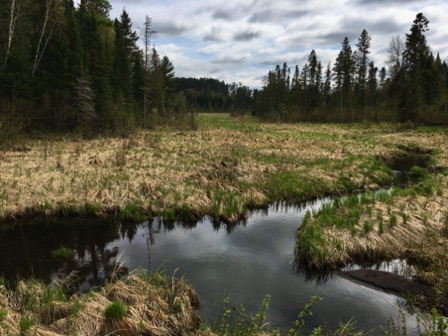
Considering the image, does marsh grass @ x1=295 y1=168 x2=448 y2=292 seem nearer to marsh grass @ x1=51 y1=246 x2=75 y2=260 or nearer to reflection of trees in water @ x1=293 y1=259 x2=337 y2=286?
reflection of trees in water @ x1=293 y1=259 x2=337 y2=286

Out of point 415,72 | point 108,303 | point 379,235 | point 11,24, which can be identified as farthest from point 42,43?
point 415,72

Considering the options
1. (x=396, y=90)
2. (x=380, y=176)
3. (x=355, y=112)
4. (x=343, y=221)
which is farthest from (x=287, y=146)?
(x=396, y=90)

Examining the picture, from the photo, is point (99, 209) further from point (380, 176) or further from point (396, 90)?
point (396, 90)

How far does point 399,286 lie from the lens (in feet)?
27.3

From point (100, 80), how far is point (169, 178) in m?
23.5

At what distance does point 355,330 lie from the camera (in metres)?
6.75

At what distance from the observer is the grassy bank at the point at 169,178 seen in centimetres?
1330

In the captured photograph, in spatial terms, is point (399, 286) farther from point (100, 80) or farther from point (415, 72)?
point (415, 72)

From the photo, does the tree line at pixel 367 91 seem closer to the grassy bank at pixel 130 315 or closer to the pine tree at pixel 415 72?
the pine tree at pixel 415 72

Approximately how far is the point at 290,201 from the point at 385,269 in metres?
6.66

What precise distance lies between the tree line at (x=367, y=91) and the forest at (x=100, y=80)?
0.18 metres

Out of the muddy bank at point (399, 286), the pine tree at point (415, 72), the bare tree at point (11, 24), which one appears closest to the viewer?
the muddy bank at point (399, 286)

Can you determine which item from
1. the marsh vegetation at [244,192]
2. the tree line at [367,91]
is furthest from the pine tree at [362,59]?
the marsh vegetation at [244,192]

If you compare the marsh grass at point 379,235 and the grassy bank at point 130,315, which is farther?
the marsh grass at point 379,235
